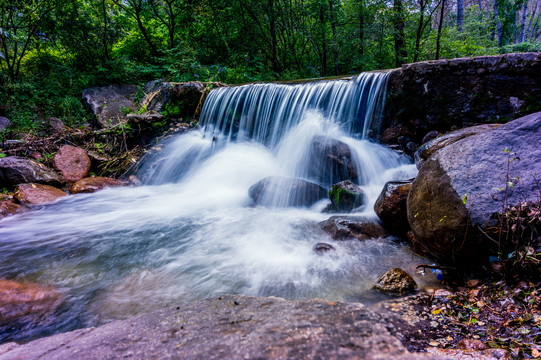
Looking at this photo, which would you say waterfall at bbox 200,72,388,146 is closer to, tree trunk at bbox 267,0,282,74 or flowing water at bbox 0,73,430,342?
flowing water at bbox 0,73,430,342

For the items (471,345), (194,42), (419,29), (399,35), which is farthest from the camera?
(194,42)

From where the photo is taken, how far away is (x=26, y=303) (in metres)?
2.54

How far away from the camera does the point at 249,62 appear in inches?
511

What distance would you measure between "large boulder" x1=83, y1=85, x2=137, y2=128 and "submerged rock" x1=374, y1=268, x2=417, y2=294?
987 cm

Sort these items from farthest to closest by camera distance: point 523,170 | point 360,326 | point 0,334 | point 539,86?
point 539,86 → point 523,170 → point 0,334 → point 360,326

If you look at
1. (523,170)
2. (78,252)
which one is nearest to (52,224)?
(78,252)

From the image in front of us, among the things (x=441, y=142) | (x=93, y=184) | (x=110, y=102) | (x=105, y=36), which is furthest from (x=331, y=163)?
(x=105, y=36)

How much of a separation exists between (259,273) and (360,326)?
227 cm

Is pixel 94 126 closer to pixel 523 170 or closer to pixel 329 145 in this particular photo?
pixel 329 145

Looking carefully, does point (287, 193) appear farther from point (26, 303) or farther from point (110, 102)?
point (110, 102)

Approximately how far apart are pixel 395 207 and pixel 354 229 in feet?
2.26

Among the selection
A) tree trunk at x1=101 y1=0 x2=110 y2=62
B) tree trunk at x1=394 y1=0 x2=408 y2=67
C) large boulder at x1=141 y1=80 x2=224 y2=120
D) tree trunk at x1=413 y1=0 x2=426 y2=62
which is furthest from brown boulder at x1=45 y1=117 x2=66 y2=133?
tree trunk at x1=413 y1=0 x2=426 y2=62

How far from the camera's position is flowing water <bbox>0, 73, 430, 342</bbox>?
288 centimetres

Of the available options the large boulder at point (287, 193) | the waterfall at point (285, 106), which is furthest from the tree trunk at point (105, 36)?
the large boulder at point (287, 193)
